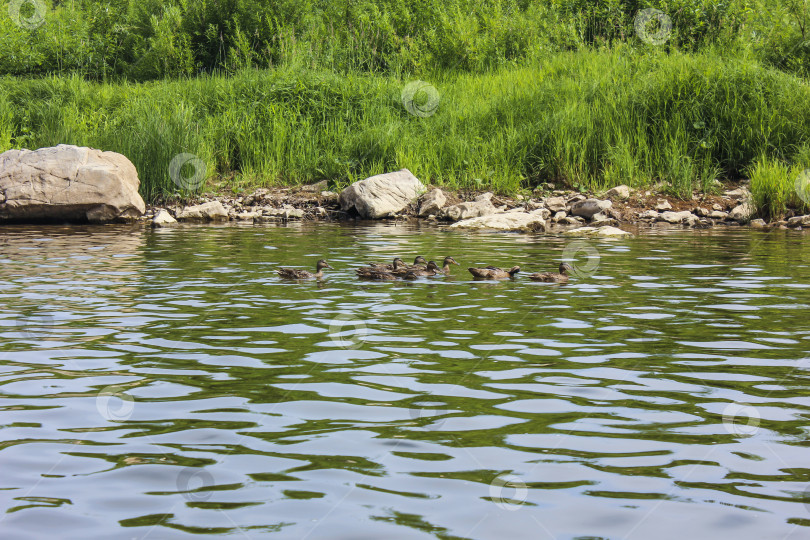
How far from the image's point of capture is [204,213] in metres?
19.0

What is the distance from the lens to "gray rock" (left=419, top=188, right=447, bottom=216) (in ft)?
61.3

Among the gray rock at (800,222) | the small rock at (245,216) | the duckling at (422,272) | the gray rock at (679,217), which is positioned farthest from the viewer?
the small rock at (245,216)

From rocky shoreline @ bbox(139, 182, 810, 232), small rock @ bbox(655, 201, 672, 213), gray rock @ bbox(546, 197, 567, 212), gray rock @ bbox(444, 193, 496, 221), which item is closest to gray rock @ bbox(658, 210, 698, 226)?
rocky shoreline @ bbox(139, 182, 810, 232)

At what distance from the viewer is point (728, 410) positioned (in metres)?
5.00

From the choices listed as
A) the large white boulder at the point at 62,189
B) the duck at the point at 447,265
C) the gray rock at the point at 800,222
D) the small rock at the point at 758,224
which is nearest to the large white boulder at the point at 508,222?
the small rock at the point at 758,224

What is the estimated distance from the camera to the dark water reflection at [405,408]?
3.63 metres

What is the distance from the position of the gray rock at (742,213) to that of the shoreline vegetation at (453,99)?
0.18 metres

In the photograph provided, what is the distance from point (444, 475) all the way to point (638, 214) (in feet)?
48.1

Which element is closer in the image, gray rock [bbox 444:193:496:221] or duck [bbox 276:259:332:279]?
duck [bbox 276:259:332:279]

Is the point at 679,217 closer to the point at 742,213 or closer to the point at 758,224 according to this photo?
the point at 742,213

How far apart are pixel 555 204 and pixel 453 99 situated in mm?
5104

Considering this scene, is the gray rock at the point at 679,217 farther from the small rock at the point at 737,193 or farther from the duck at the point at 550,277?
the duck at the point at 550,277

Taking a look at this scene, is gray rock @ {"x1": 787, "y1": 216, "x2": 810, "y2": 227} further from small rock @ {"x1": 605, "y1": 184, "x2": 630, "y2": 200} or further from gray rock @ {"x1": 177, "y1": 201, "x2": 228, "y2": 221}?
gray rock @ {"x1": 177, "y1": 201, "x2": 228, "y2": 221}

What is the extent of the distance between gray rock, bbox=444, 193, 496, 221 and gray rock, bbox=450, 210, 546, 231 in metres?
0.82
